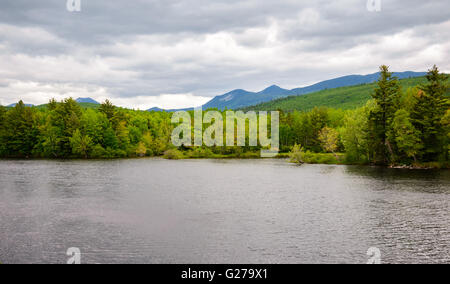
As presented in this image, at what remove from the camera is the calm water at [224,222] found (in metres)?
23.6

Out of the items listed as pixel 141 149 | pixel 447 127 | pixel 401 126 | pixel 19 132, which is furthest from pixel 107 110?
pixel 447 127

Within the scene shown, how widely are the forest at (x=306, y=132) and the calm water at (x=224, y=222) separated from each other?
27094 mm

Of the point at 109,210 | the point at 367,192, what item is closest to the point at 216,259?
the point at 109,210

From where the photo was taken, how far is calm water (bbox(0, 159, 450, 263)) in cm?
2362

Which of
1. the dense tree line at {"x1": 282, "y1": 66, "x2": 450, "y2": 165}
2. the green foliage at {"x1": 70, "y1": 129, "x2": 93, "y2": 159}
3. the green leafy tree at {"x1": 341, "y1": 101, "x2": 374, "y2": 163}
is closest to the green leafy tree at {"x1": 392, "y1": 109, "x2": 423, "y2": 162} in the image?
the dense tree line at {"x1": 282, "y1": 66, "x2": 450, "y2": 165}

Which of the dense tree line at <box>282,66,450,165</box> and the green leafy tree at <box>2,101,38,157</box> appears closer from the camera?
the dense tree line at <box>282,66,450,165</box>

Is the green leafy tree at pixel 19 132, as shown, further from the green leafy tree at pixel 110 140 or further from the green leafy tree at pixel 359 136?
the green leafy tree at pixel 359 136

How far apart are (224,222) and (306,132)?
362ft

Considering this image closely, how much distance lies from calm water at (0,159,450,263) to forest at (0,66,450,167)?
2709 cm

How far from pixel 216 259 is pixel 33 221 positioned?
1891cm

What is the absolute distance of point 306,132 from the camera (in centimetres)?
13688

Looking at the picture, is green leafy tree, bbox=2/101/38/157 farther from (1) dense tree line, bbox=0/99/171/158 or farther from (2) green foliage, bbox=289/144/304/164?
(2) green foliage, bbox=289/144/304/164

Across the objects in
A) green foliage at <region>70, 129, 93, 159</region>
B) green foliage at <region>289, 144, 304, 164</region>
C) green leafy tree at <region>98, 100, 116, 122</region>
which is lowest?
green foliage at <region>289, 144, 304, 164</region>

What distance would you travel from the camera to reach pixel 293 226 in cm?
3070
